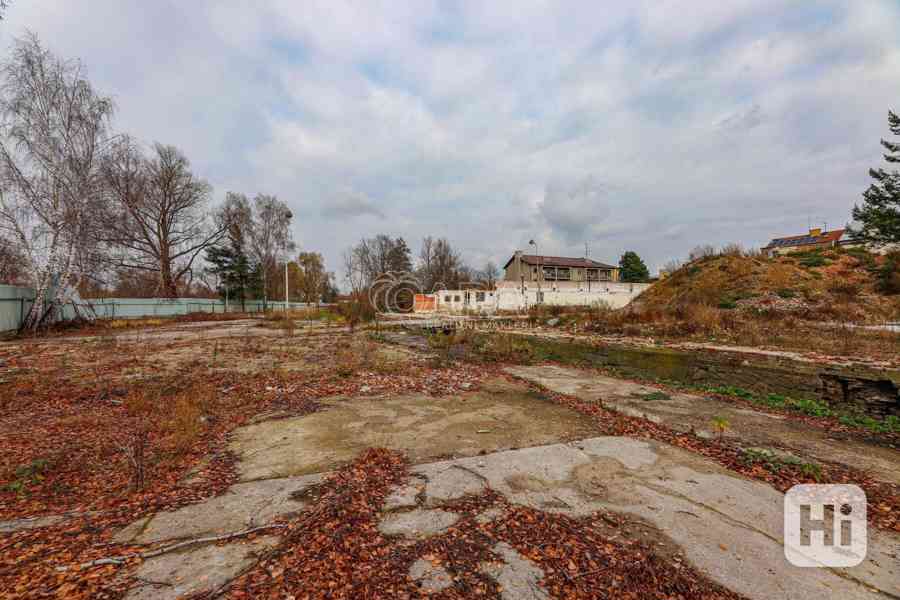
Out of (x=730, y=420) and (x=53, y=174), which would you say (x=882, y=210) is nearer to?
(x=730, y=420)

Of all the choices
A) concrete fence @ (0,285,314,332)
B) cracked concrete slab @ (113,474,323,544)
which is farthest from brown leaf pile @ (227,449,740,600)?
concrete fence @ (0,285,314,332)

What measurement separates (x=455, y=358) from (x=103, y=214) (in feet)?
56.6

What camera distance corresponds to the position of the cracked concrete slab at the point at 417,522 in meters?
2.37

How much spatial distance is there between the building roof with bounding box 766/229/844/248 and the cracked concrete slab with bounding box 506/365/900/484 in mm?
62815

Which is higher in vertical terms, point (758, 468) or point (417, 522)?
point (417, 522)

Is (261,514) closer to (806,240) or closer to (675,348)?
(675,348)

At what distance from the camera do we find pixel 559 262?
54.3m

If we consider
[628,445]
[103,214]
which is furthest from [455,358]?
[103,214]

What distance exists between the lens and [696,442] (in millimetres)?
4305

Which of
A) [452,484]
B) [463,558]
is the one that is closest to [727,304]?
[452,484]

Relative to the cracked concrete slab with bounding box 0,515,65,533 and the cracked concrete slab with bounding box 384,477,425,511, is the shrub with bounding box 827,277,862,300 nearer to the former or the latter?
the cracked concrete slab with bounding box 384,477,425,511

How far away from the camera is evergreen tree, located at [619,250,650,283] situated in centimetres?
5750

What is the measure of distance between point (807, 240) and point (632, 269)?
24.1 metres

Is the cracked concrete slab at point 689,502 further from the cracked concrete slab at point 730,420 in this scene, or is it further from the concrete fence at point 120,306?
the concrete fence at point 120,306
